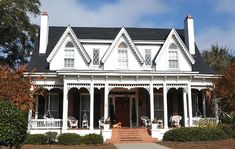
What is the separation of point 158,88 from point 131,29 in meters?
9.57

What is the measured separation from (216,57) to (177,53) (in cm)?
2699

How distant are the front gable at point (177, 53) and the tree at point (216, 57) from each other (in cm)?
2293

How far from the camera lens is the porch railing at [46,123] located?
27094 millimetres

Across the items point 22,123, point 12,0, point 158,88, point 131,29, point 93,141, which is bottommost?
point 93,141

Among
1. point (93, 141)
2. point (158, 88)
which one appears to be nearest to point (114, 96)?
point (158, 88)

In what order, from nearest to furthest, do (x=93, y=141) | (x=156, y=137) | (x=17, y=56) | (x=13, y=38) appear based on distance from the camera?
(x=93, y=141) < (x=156, y=137) < (x=13, y=38) < (x=17, y=56)

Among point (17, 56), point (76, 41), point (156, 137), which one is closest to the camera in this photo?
point (156, 137)

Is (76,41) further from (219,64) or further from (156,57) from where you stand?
(219,64)

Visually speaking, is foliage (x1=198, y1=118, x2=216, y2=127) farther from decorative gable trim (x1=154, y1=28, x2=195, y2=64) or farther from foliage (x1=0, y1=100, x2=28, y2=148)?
foliage (x1=0, y1=100, x2=28, y2=148)

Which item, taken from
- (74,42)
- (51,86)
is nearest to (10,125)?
(51,86)

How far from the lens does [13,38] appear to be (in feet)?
131

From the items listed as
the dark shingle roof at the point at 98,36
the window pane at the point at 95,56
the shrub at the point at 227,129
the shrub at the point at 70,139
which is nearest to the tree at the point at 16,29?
the dark shingle roof at the point at 98,36

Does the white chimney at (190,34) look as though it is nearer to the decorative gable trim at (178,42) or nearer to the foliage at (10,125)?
the decorative gable trim at (178,42)

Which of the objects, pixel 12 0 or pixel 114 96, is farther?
pixel 12 0
